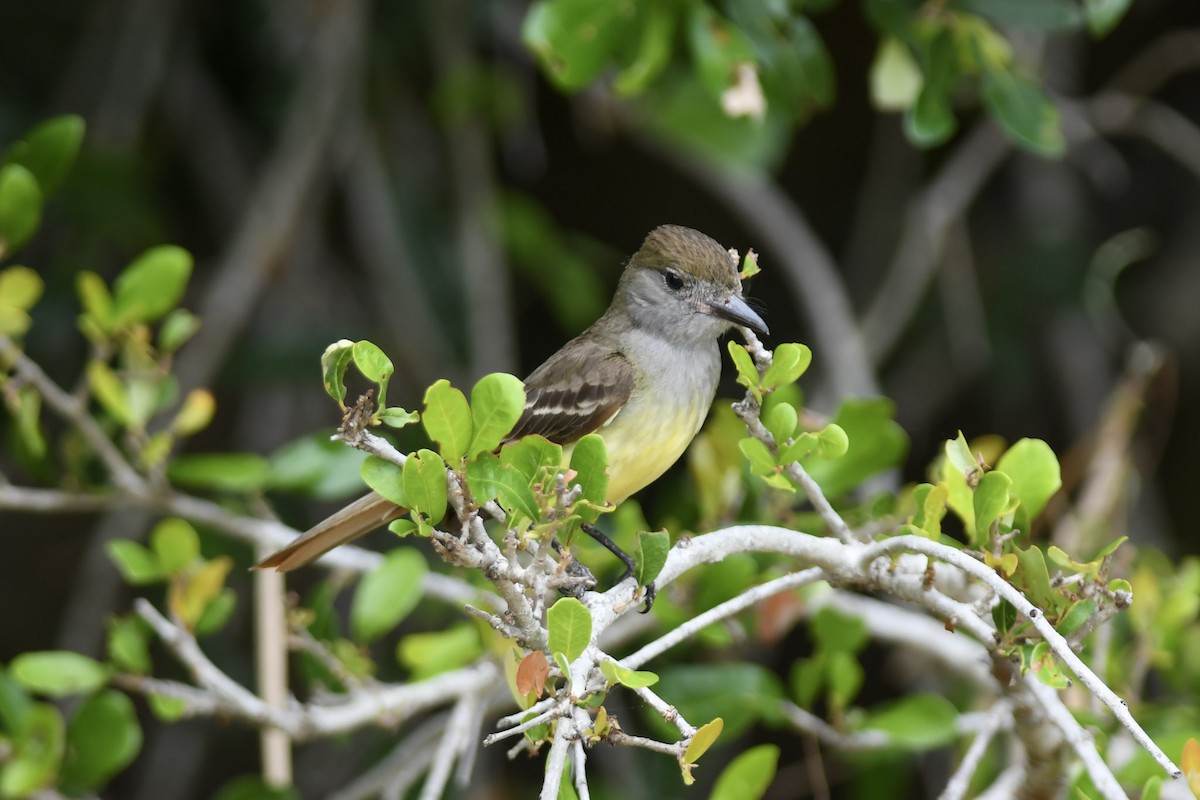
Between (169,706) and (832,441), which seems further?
(169,706)

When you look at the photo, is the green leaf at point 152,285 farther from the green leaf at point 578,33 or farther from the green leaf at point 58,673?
the green leaf at point 578,33

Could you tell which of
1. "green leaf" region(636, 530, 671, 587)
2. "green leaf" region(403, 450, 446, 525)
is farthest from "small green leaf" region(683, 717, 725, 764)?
"green leaf" region(403, 450, 446, 525)

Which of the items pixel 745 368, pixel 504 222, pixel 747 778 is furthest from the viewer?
pixel 504 222

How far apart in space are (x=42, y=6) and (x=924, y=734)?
3.62 metres

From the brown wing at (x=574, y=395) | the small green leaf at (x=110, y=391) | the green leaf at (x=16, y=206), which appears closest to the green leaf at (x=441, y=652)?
the brown wing at (x=574, y=395)

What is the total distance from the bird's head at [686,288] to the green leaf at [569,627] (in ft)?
3.70

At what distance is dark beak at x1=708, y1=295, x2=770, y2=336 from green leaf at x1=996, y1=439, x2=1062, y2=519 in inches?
22.3

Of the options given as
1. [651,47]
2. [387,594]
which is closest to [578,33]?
[651,47]

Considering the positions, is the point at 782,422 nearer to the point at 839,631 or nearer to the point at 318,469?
the point at 839,631

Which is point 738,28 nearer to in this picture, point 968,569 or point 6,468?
point 968,569

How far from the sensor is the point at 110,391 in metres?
2.73

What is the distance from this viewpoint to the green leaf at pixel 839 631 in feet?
9.10

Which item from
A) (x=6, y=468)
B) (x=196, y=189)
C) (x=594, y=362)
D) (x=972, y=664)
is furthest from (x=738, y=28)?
(x=6, y=468)

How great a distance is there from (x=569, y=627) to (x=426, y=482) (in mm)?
268
